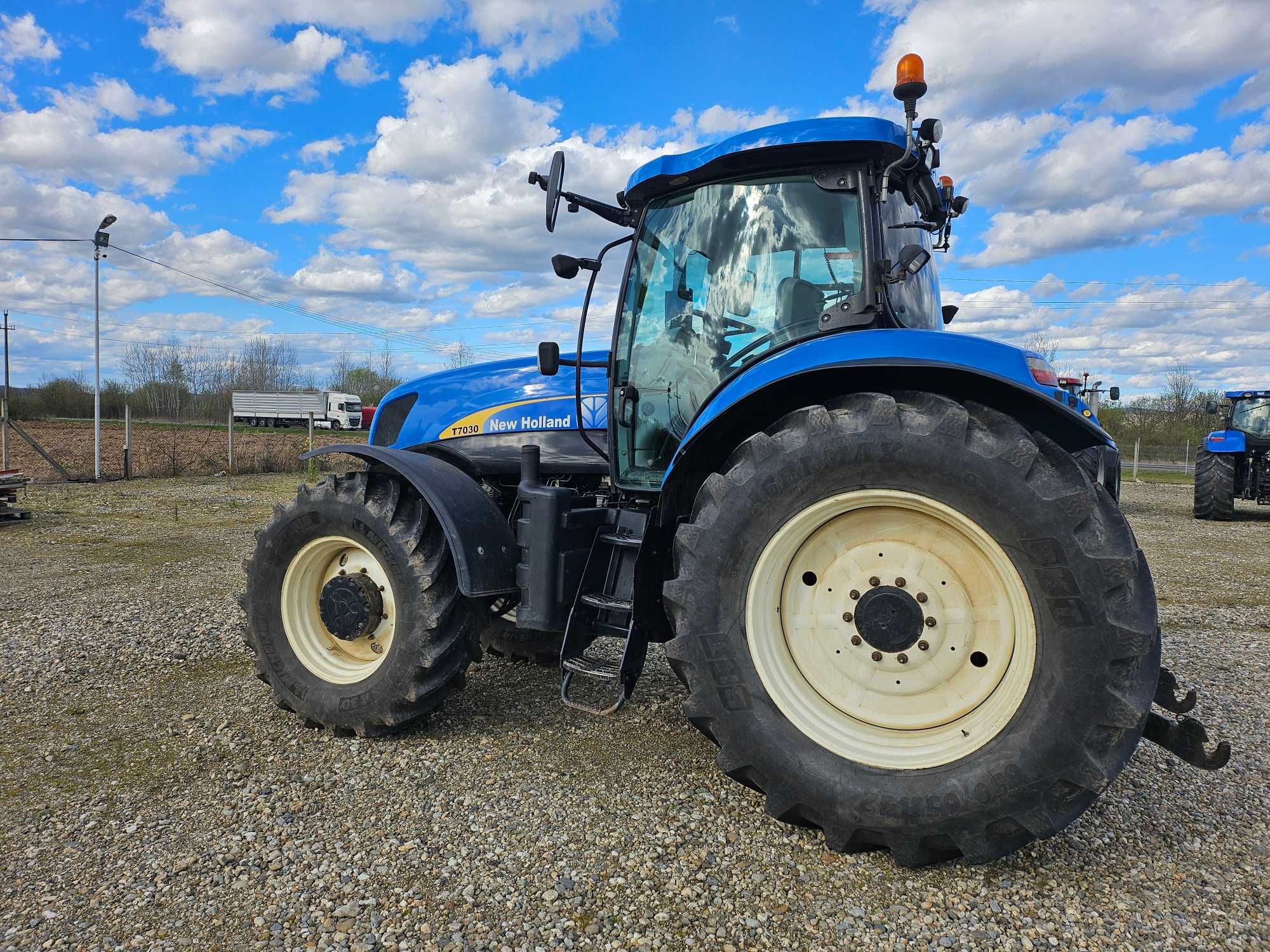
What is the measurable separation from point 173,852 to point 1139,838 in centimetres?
319

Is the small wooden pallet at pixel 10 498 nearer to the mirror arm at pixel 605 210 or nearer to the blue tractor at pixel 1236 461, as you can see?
the mirror arm at pixel 605 210

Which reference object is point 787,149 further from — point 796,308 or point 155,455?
point 155,455

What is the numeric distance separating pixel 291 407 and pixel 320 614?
5319 cm

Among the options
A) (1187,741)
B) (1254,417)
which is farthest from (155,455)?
(1254,417)

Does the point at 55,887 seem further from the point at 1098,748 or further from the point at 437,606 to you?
the point at 1098,748

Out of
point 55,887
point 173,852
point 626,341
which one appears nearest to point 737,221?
point 626,341

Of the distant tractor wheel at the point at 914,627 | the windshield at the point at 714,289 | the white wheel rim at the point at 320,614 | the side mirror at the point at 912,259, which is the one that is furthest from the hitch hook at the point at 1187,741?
the white wheel rim at the point at 320,614

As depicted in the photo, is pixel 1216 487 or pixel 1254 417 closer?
pixel 1216 487

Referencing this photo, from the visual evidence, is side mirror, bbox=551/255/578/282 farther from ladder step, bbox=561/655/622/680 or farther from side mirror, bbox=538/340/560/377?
ladder step, bbox=561/655/622/680

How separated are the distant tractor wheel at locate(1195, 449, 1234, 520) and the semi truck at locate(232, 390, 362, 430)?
152 ft

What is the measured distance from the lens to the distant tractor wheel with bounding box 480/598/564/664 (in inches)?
170

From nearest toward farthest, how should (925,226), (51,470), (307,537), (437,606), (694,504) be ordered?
(694,504)
(925,226)
(437,606)
(307,537)
(51,470)

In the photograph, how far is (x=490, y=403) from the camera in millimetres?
4207

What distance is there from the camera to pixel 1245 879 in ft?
7.97
